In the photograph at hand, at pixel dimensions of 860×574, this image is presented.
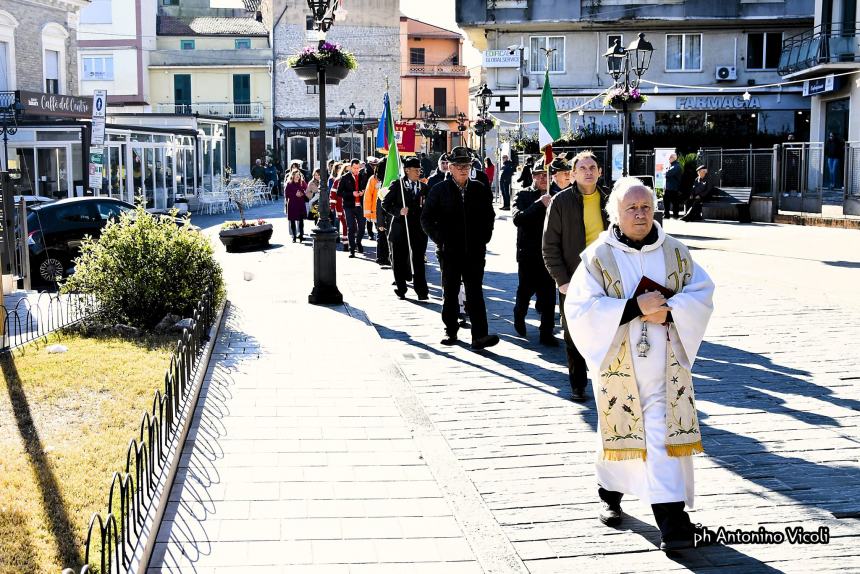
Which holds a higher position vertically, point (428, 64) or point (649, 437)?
point (428, 64)

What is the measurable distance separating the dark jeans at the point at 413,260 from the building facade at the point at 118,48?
162ft

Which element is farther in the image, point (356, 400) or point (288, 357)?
point (288, 357)

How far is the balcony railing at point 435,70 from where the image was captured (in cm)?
7638

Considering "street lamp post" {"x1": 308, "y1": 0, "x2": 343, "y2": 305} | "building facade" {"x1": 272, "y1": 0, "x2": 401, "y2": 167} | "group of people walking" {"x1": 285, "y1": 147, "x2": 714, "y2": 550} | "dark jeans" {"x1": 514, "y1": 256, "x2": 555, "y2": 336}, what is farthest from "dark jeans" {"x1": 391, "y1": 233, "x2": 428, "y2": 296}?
"building facade" {"x1": 272, "y1": 0, "x2": 401, "y2": 167}

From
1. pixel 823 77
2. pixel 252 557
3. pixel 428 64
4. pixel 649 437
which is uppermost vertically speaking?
pixel 428 64

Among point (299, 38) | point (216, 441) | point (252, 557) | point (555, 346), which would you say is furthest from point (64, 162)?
point (299, 38)

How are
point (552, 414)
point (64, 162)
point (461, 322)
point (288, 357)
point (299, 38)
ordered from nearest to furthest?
point (552, 414)
point (288, 357)
point (461, 322)
point (64, 162)
point (299, 38)

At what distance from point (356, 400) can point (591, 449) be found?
213 cm

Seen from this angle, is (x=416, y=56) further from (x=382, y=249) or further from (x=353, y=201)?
(x=382, y=249)

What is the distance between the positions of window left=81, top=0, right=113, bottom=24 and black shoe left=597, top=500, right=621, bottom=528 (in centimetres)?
5840

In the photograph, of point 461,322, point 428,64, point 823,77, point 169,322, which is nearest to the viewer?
point 169,322

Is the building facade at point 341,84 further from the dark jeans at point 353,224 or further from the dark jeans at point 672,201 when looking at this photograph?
the dark jeans at point 353,224

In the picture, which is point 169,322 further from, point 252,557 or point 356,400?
point 252,557

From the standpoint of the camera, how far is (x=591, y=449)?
6.71 metres
